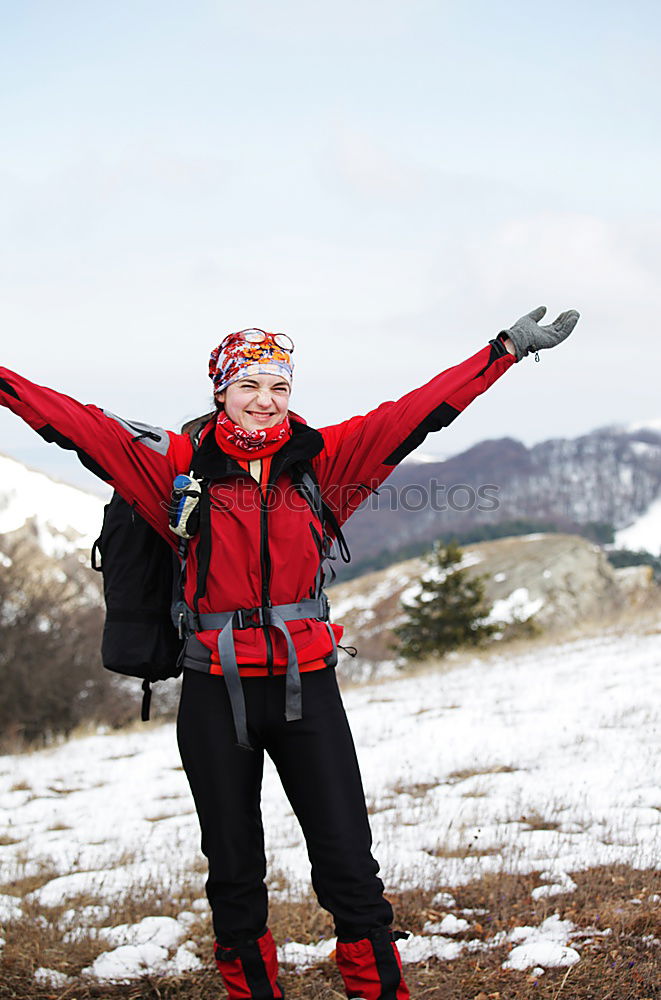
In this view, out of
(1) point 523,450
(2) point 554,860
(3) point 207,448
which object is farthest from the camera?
(1) point 523,450

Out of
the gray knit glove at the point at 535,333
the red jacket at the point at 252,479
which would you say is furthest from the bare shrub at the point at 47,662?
the gray knit glove at the point at 535,333

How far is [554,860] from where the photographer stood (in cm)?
464

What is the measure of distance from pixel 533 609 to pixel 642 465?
100785 millimetres

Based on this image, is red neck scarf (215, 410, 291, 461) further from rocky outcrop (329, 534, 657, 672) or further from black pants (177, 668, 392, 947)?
rocky outcrop (329, 534, 657, 672)

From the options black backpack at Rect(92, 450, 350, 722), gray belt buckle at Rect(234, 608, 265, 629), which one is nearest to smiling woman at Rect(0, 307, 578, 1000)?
gray belt buckle at Rect(234, 608, 265, 629)

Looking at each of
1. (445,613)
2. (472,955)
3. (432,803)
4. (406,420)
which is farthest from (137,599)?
(445,613)

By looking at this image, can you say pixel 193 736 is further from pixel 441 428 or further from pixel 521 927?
pixel 521 927

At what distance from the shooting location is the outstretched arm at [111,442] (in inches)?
116

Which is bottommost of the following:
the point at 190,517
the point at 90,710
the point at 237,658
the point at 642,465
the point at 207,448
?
the point at 90,710

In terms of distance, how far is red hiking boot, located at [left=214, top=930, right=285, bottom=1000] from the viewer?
288cm

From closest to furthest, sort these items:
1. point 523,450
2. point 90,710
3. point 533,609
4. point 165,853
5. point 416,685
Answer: point 165,853
point 416,685
point 90,710
point 533,609
point 523,450

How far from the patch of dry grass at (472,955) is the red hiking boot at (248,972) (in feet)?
2.01

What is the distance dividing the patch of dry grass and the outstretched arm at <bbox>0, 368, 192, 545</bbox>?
6.93 ft

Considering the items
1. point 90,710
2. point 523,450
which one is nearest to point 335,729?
point 90,710
